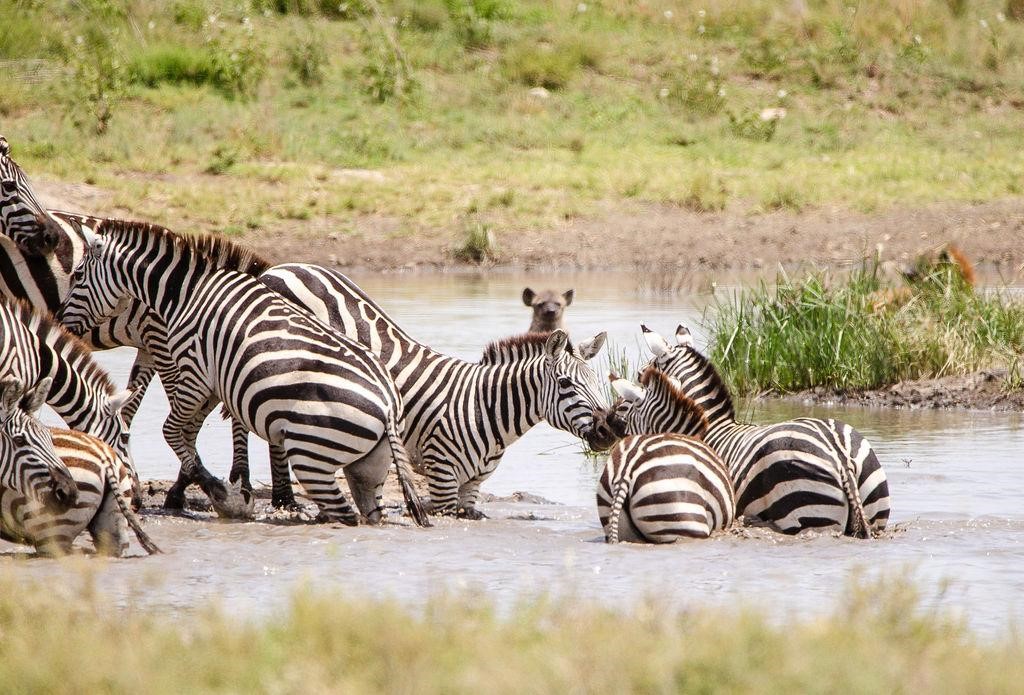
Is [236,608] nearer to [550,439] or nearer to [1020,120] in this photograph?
[550,439]

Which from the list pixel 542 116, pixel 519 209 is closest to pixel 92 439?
pixel 519 209

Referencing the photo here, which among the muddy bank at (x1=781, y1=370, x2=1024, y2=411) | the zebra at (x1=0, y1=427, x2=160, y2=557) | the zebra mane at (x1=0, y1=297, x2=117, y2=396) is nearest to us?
the zebra at (x1=0, y1=427, x2=160, y2=557)

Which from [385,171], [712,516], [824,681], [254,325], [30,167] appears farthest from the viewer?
[385,171]

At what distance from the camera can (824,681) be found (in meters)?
4.24

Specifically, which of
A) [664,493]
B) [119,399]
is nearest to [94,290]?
[119,399]

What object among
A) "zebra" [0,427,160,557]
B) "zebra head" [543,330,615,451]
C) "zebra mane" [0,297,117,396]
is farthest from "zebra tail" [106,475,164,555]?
"zebra head" [543,330,615,451]

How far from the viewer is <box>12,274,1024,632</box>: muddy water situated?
640 centimetres

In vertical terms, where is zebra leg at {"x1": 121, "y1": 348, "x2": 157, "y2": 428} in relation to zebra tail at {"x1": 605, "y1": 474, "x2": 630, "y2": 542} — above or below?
above

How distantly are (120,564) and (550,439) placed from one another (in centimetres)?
548

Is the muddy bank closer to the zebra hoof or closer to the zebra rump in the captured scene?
the zebra hoof

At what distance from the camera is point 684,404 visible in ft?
27.4

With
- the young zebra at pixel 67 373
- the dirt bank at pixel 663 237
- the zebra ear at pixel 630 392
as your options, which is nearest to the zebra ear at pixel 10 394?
the young zebra at pixel 67 373

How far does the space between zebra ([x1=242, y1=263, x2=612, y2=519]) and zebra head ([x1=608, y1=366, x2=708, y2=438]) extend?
18 cm

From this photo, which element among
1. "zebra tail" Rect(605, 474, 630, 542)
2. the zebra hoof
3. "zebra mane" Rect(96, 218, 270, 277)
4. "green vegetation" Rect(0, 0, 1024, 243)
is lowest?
the zebra hoof
